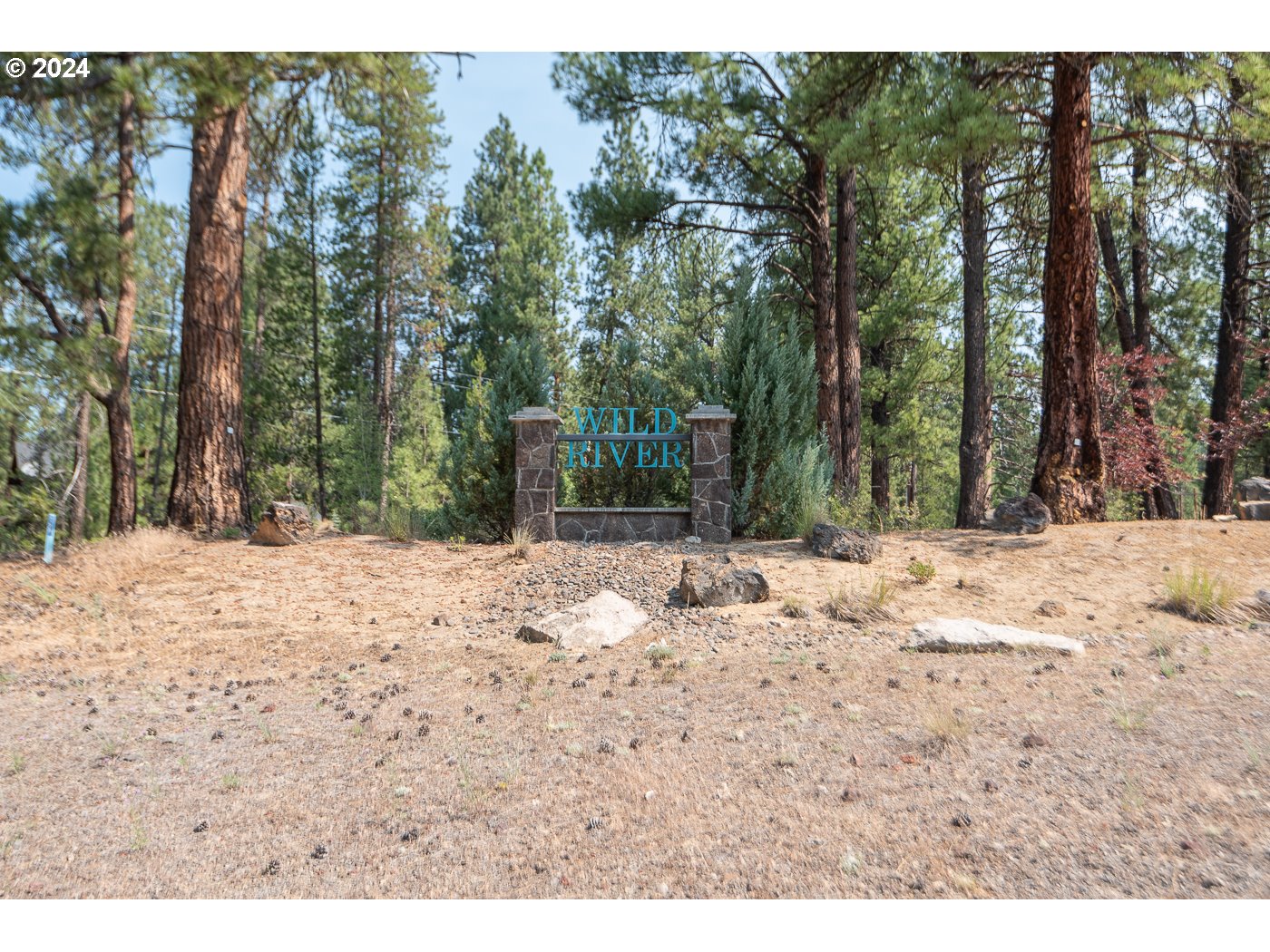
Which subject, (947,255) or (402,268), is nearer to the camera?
(947,255)

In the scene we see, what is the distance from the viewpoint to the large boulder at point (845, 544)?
22.0 ft

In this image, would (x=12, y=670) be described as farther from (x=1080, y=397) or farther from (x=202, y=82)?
(x=1080, y=397)

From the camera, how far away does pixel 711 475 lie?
26.5 feet

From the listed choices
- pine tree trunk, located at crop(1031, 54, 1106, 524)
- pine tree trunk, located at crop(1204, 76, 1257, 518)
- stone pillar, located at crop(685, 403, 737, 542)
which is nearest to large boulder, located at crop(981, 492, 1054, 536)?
pine tree trunk, located at crop(1031, 54, 1106, 524)

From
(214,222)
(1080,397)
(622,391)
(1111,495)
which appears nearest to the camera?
(1080,397)

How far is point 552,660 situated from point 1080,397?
6536 mm

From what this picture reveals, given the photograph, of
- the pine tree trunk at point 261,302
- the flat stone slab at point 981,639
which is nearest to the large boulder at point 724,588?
the flat stone slab at point 981,639

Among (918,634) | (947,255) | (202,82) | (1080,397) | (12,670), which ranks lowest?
(12,670)

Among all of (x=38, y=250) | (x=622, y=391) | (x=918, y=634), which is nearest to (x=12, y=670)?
(x=38, y=250)

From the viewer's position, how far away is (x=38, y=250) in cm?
668

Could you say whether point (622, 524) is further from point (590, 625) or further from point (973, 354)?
point (973, 354)

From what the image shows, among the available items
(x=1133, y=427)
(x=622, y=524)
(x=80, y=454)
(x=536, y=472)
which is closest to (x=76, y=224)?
(x=536, y=472)

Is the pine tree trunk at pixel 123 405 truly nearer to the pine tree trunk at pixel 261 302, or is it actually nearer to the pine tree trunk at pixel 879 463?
the pine tree trunk at pixel 261 302

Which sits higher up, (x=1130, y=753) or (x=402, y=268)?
(x=402, y=268)
